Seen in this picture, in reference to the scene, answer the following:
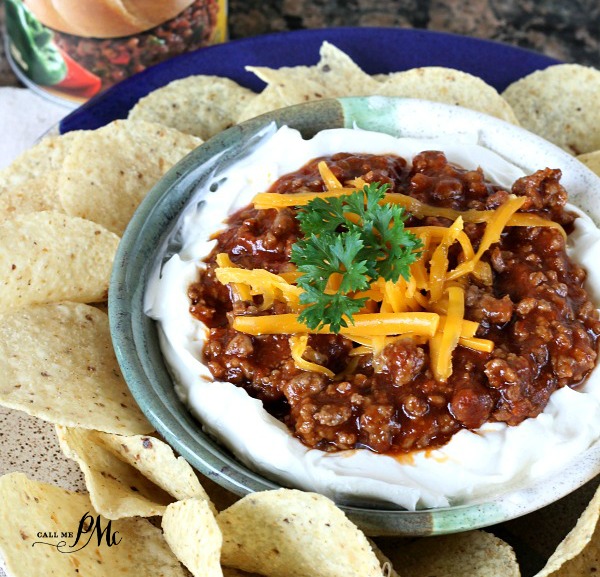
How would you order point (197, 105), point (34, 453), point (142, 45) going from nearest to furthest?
point (34, 453)
point (197, 105)
point (142, 45)

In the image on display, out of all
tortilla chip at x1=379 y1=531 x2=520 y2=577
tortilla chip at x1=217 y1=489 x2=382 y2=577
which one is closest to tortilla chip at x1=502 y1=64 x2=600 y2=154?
tortilla chip at x1=379 y1=531 x2=520 y2=577

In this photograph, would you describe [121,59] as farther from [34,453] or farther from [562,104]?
[562,104]

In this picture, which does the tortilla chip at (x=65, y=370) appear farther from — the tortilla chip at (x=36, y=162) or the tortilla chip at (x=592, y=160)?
the tortilla chip at (x=592, y=160)

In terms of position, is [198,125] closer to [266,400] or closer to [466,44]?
[466,44]

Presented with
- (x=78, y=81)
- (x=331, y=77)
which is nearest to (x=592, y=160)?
(x=331, y=77)

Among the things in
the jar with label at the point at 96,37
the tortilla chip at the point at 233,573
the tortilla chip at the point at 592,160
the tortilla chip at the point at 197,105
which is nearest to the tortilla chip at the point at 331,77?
the tortilla chip at the point at 197,105

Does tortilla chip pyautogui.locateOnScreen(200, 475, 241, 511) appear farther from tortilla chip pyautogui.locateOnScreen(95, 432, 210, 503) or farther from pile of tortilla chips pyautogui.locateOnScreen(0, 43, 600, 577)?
tortilla chip pyautogui.locateOnScreen(95, 432, 210, 503)
